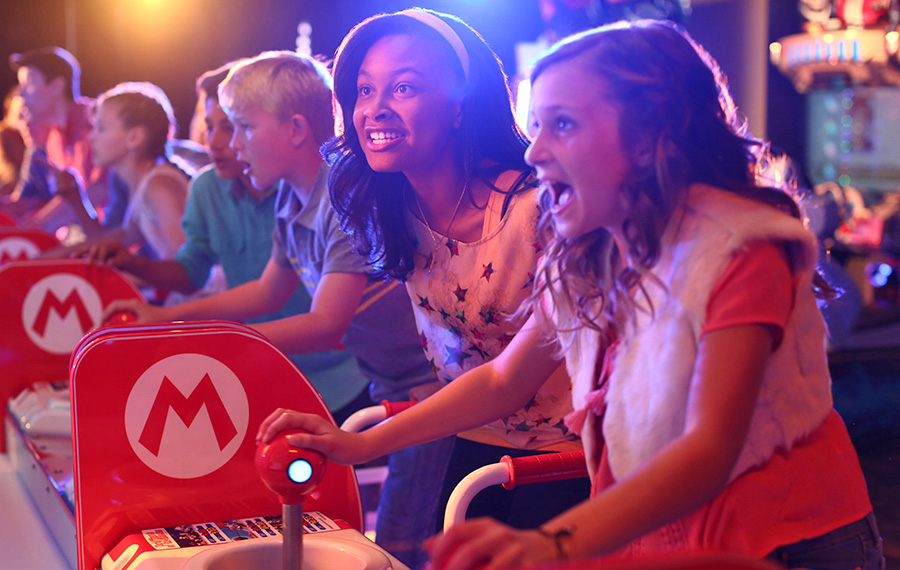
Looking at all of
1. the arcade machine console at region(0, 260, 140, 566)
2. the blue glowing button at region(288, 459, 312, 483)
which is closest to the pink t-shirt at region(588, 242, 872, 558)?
the blue glowing button at region(288, 459, 312, 483)

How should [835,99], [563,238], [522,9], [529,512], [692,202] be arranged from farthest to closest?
[522,9] → [835,99] → [529,512] → [563,238] → [692,202]

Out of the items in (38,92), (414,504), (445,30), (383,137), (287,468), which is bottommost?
(414,504)

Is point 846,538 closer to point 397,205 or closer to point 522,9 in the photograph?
point 397,205

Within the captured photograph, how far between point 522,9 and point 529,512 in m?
6.74

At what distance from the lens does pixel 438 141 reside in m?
1.34

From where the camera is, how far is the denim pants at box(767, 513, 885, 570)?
0.85 meters

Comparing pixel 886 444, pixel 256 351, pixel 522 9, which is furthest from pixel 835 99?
pixel 256 351

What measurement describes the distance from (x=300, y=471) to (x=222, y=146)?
1.48 metres

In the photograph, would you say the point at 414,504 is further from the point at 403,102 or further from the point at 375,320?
the point at 403,102

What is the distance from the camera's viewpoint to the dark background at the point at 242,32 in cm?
682

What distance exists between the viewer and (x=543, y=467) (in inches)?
48.2

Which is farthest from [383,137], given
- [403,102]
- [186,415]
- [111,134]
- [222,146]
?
[111,134]

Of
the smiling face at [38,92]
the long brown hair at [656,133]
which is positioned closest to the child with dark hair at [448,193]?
the long brown hair at [656,133]

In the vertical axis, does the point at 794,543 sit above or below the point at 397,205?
below
